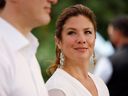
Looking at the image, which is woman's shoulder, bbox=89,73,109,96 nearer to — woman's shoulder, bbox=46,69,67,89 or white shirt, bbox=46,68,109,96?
white shirt, bbox=46,68,109,96

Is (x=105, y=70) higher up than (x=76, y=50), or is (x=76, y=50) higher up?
(x=76, y=50)

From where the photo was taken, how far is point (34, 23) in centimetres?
341

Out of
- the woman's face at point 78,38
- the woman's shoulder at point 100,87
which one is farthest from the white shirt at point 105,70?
the woman's face at point 78,38

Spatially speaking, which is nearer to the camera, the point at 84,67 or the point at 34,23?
the point at 34,23

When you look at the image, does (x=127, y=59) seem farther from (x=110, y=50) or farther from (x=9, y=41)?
(x=9, y=41)

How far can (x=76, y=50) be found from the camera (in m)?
4.31

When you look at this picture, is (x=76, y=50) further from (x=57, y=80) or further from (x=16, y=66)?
(x=16, y=66)

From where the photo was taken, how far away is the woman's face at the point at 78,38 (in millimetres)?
4293

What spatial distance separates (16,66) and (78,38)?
1055 mm

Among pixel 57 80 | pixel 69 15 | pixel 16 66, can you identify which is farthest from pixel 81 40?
pixel 16 66

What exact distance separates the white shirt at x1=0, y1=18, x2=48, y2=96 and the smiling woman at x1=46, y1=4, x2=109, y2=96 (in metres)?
0.76

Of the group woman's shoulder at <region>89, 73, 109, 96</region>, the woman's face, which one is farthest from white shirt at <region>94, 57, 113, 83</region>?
the woman's face

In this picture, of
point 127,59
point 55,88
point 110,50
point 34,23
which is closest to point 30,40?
point 34,23

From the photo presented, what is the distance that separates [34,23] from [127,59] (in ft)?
16.7
